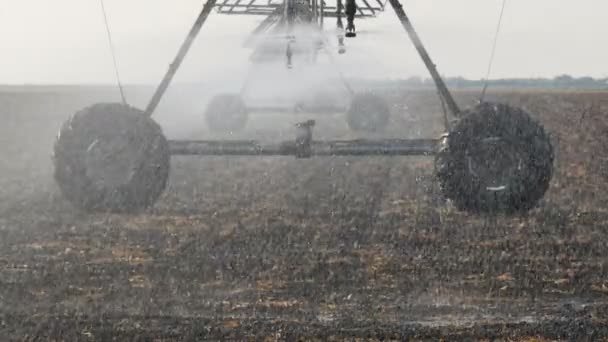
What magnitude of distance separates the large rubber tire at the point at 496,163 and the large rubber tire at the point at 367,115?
42.3ft

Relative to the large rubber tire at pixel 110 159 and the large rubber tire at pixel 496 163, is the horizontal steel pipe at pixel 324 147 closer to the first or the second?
the large rubber tire at pixel 110 159

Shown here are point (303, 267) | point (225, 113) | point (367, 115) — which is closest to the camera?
point (303, 267)

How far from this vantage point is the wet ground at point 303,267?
546cm

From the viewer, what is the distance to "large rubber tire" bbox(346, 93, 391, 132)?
20750 millimetres

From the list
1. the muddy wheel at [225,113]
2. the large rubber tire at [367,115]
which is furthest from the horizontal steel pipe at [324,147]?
the muddy wheel at [225,113]

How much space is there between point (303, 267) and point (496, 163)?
204 cm

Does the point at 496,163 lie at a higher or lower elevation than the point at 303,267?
higher

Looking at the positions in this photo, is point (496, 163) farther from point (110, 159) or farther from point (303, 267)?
point (110, 159)

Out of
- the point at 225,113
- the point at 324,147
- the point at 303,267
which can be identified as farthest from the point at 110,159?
the point at 225,113

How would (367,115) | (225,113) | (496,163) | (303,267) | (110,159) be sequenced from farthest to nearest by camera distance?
(225,113), (367,115), (110,159), (496,163), (303,267)

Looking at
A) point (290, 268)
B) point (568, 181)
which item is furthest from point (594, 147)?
point (290, 268)

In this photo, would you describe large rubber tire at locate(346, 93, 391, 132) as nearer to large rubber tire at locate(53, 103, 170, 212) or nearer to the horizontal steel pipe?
the horizontal steel pipe

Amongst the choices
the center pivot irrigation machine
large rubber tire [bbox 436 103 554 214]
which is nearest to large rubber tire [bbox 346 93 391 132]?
the center pivot irrigation machine

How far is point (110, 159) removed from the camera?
8.03 metres
